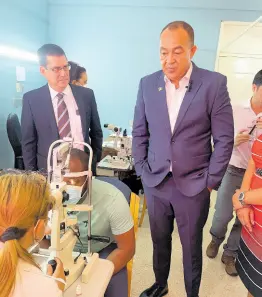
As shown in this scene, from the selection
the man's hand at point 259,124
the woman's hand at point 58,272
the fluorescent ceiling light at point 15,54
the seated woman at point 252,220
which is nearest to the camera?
the woman's hand at point 58,272

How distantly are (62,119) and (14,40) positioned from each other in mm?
2461

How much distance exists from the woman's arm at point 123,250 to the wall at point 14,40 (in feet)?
9.41

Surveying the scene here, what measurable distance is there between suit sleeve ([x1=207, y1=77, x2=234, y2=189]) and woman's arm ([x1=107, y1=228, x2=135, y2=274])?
1.72 feet

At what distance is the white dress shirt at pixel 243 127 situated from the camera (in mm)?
1995

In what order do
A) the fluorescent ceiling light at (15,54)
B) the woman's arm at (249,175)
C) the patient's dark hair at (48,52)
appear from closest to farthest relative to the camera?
the woman's arm at (249,175), the patient's dark hair at (48,52), the fluorescent ceiling light at (15,54)

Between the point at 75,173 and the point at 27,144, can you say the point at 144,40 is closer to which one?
the point at 27,144

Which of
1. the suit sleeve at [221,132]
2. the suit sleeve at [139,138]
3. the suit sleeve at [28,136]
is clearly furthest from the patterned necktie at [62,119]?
the suit sleeve at [221,132]

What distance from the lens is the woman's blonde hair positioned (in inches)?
29.9

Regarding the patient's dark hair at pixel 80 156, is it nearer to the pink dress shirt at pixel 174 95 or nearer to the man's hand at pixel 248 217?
the pink dress shirt at pixel 174 95

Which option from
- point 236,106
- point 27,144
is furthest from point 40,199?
point 236,106

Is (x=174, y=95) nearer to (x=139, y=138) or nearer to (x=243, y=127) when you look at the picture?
(x=139, y=138)

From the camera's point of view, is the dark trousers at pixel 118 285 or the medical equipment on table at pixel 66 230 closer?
the medical equipment on table at pixel 66 230

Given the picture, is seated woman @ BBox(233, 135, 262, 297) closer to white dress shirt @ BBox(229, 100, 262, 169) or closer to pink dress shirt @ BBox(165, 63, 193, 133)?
pink dress shirt @ BBox(165, 63, 193, 133)

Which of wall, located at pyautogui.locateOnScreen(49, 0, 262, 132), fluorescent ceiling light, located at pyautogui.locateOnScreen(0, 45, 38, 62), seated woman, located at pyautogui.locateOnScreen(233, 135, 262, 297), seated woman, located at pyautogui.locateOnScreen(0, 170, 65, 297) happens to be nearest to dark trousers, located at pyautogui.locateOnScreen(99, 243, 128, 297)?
seated woman, located at pyautogui.locateOnScreen(0, 170, 65, 297)
